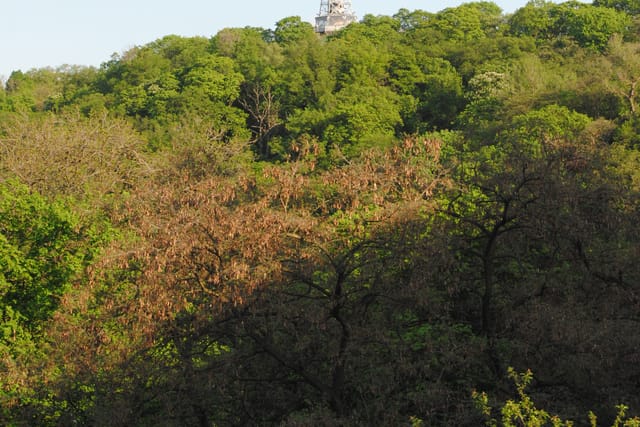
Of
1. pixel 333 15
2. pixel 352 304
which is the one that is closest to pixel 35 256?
pixel 352 304

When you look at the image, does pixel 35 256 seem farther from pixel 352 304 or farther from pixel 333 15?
pixel 333 15

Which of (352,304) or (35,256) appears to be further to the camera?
(35,256)

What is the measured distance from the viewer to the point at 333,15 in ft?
598

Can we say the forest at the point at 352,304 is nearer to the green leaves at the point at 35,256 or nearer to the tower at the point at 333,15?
the green leaves at the point at 35,256

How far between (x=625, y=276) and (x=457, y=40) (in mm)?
74763

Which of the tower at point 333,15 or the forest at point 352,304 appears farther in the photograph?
the tower at point 333,15

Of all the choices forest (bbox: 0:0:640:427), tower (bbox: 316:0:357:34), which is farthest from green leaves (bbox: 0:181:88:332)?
tower (bbox: 316:0:357:34)

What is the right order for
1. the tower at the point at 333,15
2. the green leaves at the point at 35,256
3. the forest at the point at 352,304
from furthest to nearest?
1. the tower at the point at 333,15
2. the green leaves at the point at 35,256
3. the forest at the point at 352,304

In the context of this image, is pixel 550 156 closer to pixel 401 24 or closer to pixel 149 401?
pixel 149 401

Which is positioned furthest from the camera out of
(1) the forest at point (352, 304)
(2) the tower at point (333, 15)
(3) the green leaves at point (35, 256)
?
(2) the tower at point (333, 15)

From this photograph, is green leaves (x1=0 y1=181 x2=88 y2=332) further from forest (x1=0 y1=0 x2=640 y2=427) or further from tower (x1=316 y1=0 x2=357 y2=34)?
tower (x1=316 y1=0 x2=357 y2=34)

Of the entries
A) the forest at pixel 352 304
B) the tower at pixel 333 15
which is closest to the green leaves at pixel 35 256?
the forest at pixel 352 304

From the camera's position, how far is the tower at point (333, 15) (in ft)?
594

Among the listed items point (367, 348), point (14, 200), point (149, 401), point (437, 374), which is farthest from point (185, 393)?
point (14, 200)
